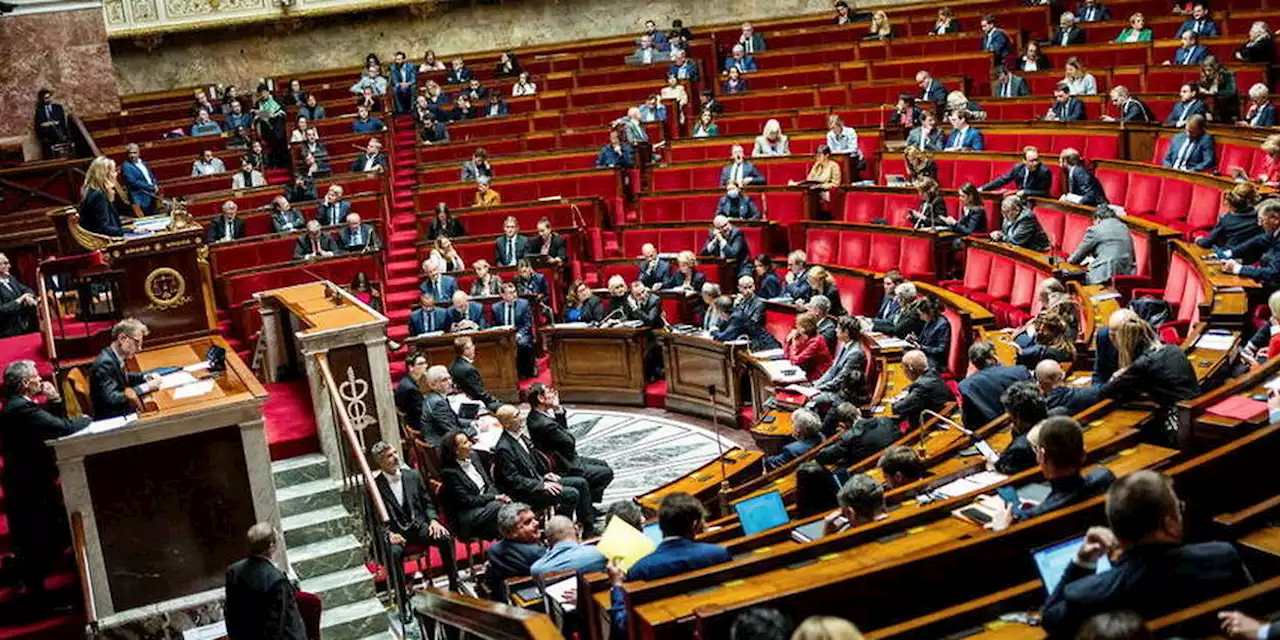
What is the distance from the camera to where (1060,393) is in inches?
219

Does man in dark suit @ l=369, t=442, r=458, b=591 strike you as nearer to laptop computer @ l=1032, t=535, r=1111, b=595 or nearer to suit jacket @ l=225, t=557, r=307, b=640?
suit jacket @ l=225, t=557, r=307, b=640

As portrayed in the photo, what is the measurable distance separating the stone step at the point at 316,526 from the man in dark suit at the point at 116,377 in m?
0.96

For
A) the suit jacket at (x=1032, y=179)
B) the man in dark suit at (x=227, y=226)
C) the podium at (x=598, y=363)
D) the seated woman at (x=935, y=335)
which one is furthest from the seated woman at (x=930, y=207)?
the man in dark suit at (x=227, y=226)

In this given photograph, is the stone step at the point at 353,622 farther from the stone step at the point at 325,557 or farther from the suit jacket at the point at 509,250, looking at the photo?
the suit jacket at the point at 509,250

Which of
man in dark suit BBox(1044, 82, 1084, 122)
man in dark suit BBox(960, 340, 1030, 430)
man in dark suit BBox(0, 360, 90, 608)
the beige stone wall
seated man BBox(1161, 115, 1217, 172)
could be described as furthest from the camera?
the beige stone wall

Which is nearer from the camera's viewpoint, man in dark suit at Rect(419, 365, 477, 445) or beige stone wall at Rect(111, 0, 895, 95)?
man in dark suit at Rect(419, 365, 477, 445)

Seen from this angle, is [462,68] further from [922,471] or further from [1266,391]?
[1266,391]

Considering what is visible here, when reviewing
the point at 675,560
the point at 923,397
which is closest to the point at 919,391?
the point at 923,397

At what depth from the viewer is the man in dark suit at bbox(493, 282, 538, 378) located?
34.1 feet

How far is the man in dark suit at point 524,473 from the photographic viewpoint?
6.85m

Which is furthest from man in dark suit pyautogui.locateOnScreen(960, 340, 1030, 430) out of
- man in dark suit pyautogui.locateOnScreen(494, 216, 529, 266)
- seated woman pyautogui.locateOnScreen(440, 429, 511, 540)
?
man in dark suit pyautogui.locateOnScreen(494, 216, 529, 266)

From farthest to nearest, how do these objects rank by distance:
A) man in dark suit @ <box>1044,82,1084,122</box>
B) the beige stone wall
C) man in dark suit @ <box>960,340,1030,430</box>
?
the beige stone wall → man in dark suit @ <box>1044,82,1084,122</box> → man in dark suit @ <box>960,340,1030,430</box>

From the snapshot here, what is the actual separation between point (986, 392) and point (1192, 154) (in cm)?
386

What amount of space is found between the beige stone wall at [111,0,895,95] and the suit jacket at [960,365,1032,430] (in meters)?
11.6
